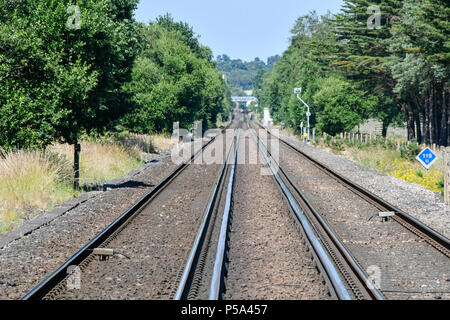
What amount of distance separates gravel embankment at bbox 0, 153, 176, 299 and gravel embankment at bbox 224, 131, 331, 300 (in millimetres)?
2912

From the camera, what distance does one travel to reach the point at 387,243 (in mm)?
8688

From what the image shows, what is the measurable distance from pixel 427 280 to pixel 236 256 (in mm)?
2986

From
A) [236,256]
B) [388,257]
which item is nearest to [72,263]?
[236,256]

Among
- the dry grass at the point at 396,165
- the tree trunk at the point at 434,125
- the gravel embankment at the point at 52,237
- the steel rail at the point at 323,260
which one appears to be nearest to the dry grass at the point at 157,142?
the dry grass at the point at 396,165

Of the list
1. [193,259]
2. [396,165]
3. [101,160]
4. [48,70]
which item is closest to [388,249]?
[193,259]

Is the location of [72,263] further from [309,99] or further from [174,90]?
[309,99]

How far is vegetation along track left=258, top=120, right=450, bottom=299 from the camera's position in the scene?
21.4 ft

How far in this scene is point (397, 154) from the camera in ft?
80.2

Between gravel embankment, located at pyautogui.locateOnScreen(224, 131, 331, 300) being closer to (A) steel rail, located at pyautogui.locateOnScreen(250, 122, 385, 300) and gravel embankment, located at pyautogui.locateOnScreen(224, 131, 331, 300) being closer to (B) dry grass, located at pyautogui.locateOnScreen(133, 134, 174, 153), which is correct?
(A) steel rail, located at pyautogui.locateOnScreen(250, 122, 385, 300)

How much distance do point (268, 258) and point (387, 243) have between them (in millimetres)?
2550

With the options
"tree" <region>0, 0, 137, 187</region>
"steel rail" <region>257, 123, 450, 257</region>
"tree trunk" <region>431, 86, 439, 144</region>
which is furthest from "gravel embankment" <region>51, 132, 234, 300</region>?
"tree trunk" <region>431, 86, 439, 144</region>

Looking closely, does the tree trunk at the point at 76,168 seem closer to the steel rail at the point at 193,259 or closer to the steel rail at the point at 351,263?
the steel rail at the point at 193,259

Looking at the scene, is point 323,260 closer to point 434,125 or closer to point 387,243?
point 387,243
